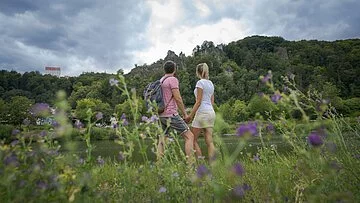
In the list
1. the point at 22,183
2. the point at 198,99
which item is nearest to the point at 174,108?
the point at 198,99

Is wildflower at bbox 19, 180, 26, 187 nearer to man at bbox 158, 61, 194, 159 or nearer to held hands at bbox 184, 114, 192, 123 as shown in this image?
man at bbox 158, 61, 194, 159

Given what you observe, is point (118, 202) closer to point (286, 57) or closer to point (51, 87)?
point (51, 87)

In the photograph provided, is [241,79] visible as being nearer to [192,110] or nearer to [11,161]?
[192,110]

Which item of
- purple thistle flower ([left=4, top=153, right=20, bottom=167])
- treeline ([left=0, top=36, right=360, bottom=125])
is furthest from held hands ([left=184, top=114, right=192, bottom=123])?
treeline ([left=0, top=36, right=360, bottom=125])

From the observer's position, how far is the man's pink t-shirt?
5481 mm

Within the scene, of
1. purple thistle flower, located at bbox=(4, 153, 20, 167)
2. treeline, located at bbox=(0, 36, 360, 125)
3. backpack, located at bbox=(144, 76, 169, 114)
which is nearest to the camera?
purple thistle flower, located at bbox=(4, 153, 20, 167)

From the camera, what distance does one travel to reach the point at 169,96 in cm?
556

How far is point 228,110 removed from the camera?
64.8m

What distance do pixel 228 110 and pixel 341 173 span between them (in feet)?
205

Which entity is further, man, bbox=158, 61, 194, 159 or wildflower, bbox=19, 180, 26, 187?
man, bbox=158, 61, 194, 159

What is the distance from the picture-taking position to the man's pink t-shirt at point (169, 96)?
5.48 m

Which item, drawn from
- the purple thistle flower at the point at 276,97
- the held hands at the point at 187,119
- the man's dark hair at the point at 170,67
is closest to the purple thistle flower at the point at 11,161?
the purple thistle flower at the point at 276,97

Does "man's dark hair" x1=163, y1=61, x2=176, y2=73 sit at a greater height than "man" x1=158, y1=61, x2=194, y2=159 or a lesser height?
greater

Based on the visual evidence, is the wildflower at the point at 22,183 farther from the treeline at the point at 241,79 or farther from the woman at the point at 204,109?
the treeline at the point at 241,79
